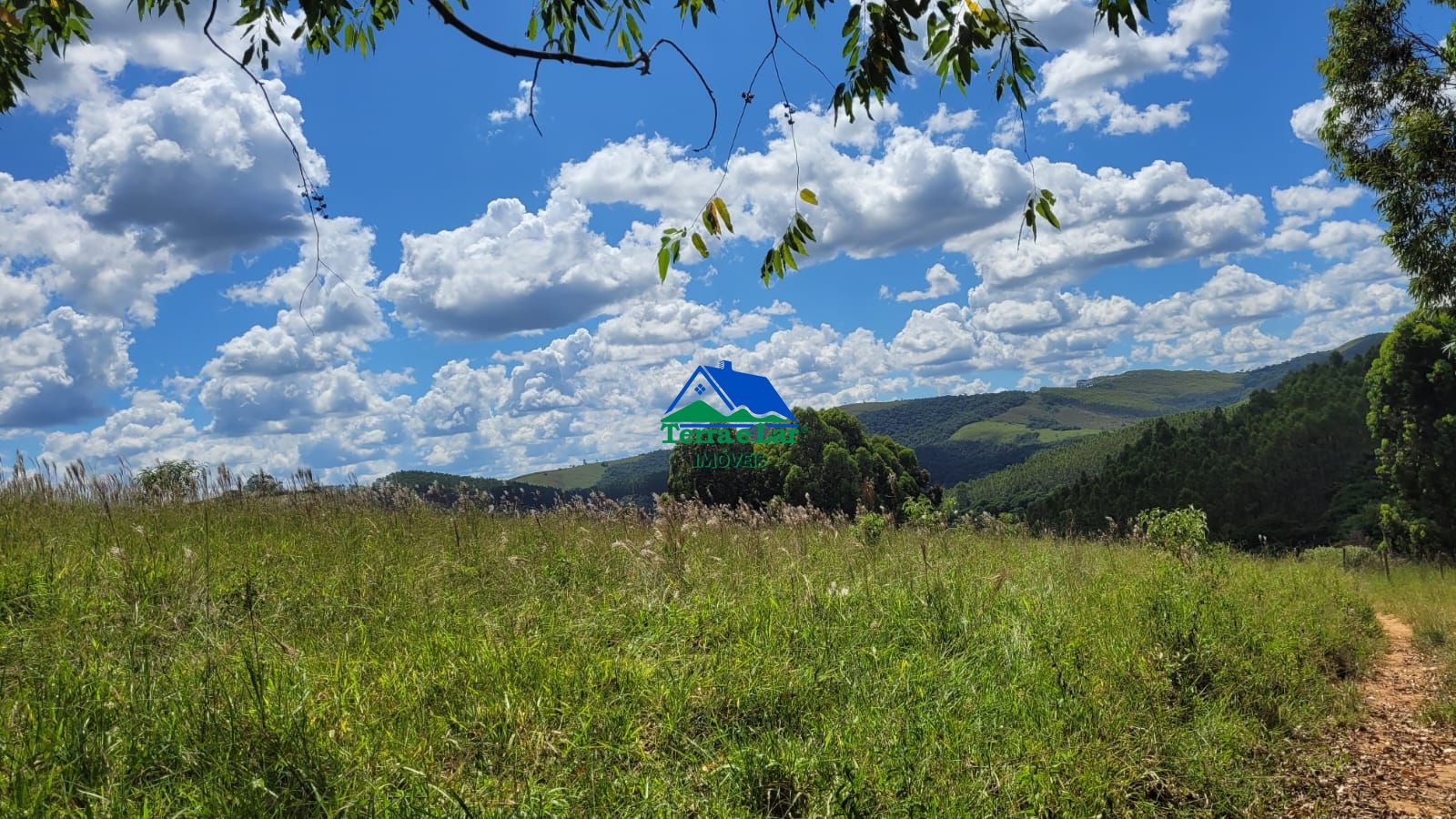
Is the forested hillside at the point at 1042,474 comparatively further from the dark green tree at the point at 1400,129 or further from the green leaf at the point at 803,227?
the green leaf at the point at 803,227

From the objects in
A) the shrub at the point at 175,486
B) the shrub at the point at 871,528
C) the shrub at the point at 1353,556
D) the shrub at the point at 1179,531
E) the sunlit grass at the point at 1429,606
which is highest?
the shrub at the point at 175,486

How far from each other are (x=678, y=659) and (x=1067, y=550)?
8.41 metres

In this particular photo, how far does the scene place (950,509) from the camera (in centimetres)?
1332

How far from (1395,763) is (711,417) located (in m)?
36.1

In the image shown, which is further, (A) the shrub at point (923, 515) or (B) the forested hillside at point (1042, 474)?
(B) the forested hillside at point (1042, 474)

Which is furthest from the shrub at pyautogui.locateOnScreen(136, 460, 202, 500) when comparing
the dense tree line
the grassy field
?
the dense tree line

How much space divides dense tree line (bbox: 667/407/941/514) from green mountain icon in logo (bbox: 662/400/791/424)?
2213mm

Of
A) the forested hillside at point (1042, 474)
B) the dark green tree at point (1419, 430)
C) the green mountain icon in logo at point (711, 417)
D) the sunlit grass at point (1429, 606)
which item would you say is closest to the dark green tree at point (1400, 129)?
the sunlit grass at point (1429, 606)

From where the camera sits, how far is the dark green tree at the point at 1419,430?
28672 mm

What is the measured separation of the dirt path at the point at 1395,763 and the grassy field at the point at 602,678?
28 cm

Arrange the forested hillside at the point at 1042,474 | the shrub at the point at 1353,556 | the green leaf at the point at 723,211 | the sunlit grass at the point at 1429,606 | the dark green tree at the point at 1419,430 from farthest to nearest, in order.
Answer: the forested hillside at the point at 1042,474
the dark green tree at the point at 1419,430
the shrub at the point at 1353,556
the sunlit grass at the point at 1429,606
the green leaf at the point at 723,211

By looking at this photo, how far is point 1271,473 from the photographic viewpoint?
48344 millimetres

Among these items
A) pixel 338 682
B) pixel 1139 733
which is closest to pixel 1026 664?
pixel 1139 733

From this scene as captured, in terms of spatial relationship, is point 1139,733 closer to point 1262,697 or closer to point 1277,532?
point 1262,697
